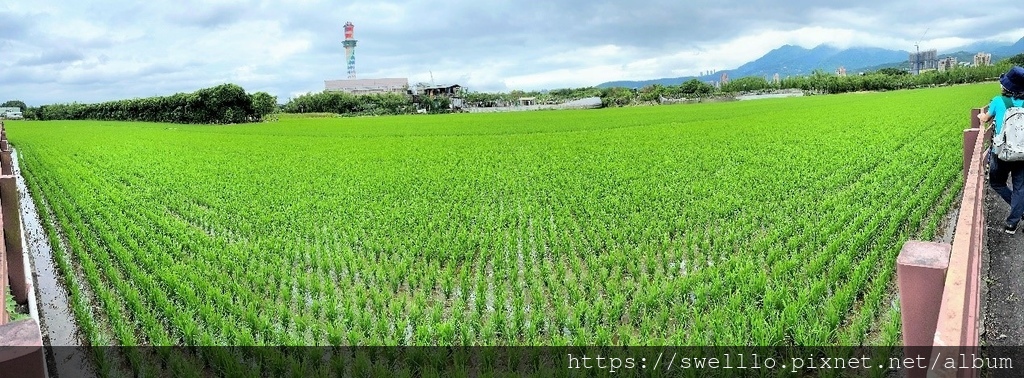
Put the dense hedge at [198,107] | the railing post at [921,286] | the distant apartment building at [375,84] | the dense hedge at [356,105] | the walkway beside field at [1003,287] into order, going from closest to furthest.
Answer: the railing post at [921,286]
the walkway beside field at [1003,287]
the dense hedge at [198,107]
the dense hedge at [356,105]
the distant apartment building at [375,84]

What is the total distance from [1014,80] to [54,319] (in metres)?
9.50

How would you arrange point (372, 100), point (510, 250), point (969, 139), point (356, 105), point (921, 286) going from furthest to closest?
point (372, 100)
point (356, 105)
point (969, 139)
point (510, 250)
point (921, 286)

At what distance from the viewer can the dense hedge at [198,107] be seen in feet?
193

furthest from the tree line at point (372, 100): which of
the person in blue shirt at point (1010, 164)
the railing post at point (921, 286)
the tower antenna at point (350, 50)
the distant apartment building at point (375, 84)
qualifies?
the railing post at point (921, 286)

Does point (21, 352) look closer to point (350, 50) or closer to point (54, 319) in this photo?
point (54, 319)

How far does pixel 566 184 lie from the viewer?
13453 millimetres

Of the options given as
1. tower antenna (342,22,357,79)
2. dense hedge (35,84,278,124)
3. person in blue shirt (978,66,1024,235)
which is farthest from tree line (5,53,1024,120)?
person in blue shirt (978,66,1024,235)

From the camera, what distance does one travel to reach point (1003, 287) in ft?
17.5

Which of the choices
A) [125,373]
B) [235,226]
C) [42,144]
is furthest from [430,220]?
[42,144]

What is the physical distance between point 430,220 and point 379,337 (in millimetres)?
4807

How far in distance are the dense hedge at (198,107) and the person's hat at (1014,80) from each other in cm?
6080

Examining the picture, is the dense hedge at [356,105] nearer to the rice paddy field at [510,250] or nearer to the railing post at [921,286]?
the rice paddy field at [510,250]

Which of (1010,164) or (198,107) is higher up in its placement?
(198,107)

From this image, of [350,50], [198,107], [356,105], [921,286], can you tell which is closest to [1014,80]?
[921,286]
